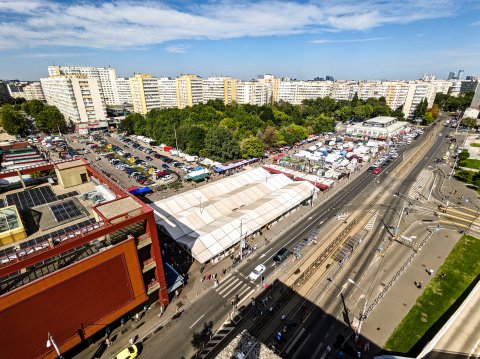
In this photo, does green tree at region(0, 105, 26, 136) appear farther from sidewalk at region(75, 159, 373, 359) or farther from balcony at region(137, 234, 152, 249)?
balcony at region(137, 234, 152, 249)

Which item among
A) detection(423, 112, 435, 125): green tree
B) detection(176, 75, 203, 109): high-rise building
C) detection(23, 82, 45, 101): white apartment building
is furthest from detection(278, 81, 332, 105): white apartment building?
detection(23, 82, 45, 101): white apartment building

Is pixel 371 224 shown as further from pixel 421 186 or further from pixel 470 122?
pixel 470 122

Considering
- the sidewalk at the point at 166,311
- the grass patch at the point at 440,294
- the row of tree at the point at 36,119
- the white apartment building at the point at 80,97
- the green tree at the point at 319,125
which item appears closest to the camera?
the sidewalk at the point at 166,311

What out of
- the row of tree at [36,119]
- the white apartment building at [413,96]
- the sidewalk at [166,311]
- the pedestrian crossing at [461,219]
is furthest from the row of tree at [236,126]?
the pedestrian crossing at [461,219]

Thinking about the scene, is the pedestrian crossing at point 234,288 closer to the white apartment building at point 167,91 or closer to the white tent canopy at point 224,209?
the white tent canopy at point 224,209

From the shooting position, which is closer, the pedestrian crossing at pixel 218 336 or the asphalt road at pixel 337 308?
A: the pedestrian crossing at pixel 218 336

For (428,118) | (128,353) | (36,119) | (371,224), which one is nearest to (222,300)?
(128,353)
